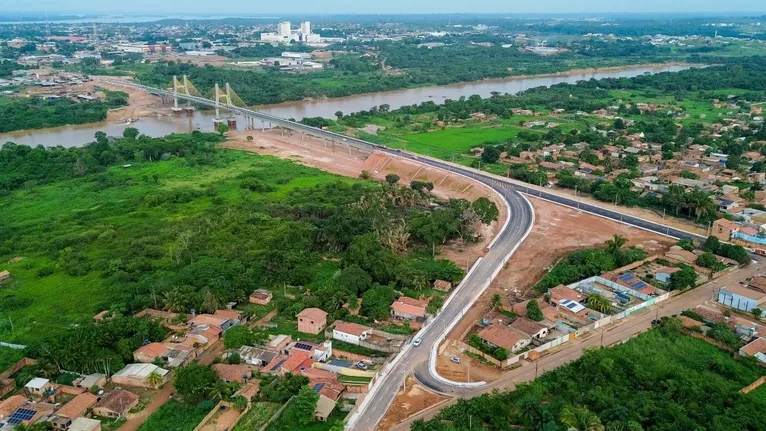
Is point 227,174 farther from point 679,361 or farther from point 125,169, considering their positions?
point 679,361

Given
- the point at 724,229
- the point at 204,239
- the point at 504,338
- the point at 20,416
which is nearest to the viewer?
the point at 20,416

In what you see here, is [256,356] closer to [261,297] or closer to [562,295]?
A: [261,297]

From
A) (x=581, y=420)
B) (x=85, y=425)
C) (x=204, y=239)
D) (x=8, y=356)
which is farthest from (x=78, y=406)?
(x=581, y=420)

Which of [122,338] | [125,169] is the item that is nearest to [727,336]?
[122,338]

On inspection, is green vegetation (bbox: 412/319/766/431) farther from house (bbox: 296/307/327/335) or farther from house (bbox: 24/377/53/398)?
house (bbox: 24/377/53/398)

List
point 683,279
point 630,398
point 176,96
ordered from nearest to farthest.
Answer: point 630,398 → point 683,279 → point 176,96

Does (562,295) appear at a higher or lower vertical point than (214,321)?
higher
